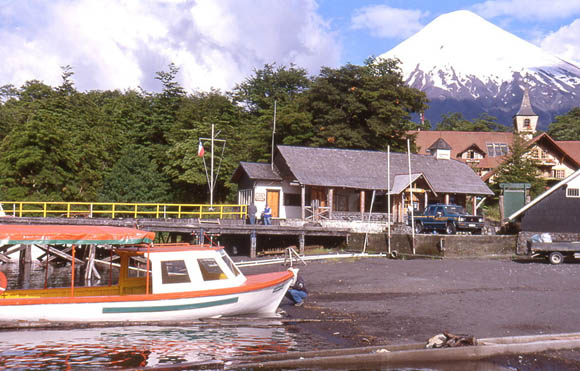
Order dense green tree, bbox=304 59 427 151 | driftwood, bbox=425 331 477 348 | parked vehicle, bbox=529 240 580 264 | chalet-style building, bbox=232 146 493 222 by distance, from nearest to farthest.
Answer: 1. driftwood, bbox=425 331 477 348
2. parked vehicle, bbox=529 240 580 264
3. chalet-style building, bbox=232 146 493 222
4. dense green tree, bbox=304 59 427 151

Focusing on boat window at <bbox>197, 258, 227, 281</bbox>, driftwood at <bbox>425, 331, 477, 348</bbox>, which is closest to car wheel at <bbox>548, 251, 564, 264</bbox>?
boat window at <bbox>197, 258, 227, 281</bbox>

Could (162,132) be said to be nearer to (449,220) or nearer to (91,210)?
(91,210)

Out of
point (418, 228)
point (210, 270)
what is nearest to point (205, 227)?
point (418, 228)

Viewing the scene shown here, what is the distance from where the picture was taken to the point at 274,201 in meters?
45.8

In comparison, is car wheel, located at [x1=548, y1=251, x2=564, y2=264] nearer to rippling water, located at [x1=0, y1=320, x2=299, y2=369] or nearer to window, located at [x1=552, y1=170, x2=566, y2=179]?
rippling water, located at [x1=0, y1=320, x2=299, y2=369]

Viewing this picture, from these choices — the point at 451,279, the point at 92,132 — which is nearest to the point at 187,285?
the point at 451,279

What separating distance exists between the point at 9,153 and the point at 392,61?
132 ft

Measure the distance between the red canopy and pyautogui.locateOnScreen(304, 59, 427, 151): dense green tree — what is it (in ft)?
133

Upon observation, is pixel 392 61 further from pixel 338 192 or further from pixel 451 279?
pixel 451 279

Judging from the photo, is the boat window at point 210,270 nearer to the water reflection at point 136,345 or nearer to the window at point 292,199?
the water reflection at point 136,345

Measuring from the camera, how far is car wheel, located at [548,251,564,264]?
28.5 metres

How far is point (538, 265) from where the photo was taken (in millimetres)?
28188

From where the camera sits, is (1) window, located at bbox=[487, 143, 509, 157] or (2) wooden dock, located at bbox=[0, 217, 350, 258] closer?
(2) wooden dock, located at bbox=[0, 217, 350, 258]

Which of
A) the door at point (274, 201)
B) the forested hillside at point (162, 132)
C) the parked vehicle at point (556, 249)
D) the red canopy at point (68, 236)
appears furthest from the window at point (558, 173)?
the red canopy at point (68, 236)
